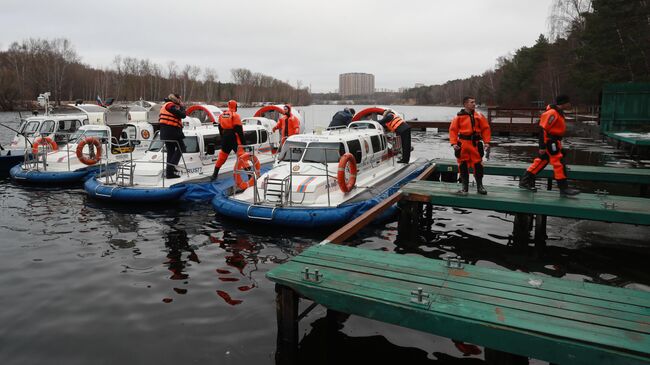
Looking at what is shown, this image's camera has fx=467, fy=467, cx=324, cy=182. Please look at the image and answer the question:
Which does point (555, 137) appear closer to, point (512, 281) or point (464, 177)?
point (464, 177)

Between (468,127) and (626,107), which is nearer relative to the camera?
(468,127)

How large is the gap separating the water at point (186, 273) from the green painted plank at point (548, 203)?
2.88 ft

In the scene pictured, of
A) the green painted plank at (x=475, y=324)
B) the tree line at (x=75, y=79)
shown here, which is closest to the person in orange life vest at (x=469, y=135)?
the green painted plank at (x=475, y=324)

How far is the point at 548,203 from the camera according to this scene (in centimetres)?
878

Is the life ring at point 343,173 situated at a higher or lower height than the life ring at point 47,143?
lower

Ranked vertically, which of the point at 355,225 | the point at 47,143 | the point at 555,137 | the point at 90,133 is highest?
the point at 555,137

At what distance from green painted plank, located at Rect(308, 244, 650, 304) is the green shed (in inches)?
1055

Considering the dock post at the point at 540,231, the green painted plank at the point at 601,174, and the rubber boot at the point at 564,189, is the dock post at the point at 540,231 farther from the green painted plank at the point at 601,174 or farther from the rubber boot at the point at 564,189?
the green painted plank at the point at 601,174

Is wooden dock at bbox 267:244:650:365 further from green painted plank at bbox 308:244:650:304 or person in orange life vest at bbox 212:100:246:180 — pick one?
person in orange life vest at bbox 212:100:246:180

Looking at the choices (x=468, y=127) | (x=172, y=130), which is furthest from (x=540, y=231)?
(x=172, y=130)

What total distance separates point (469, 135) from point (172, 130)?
8339 mm

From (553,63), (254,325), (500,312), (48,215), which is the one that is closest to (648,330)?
(500,312)

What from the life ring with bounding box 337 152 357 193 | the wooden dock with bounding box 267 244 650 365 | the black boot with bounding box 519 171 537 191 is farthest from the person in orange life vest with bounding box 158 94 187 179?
the black boot with bounding box 519 171 537 191

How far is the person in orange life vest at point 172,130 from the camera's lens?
13219mm
